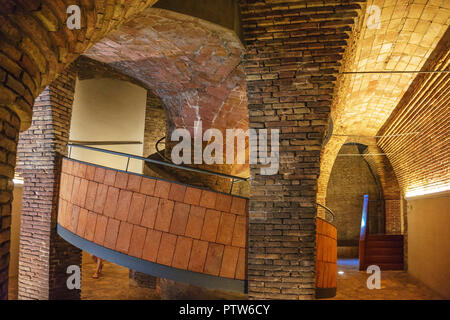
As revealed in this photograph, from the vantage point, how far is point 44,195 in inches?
257

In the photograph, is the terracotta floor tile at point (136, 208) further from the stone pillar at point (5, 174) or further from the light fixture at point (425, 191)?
the light fixture at point (425, 191)

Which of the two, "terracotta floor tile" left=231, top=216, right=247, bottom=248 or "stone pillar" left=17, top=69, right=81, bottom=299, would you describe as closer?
"terracotta floor tile" left=231, top=216, right=247, bottom=248

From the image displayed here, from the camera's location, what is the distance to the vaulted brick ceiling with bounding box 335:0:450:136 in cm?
479

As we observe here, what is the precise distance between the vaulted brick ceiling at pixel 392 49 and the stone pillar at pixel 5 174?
175 inches

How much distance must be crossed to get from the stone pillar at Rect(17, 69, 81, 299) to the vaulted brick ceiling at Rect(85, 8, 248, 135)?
1.47 m

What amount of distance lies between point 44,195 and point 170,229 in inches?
126

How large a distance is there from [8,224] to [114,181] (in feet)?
10.8

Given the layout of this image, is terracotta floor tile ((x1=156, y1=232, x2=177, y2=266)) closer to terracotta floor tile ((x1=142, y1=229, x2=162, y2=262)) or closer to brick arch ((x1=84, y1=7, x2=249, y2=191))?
terracotta floor tile ((x1=142, y1=229, x2=162, y2=262))

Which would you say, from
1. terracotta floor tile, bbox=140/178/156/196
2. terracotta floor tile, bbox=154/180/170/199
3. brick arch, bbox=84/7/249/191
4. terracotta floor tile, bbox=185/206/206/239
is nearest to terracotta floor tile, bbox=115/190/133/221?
terracotta floor tile, bbox=140/178/156/196

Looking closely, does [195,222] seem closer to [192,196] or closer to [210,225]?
[210,225]

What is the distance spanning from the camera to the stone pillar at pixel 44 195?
6.38m

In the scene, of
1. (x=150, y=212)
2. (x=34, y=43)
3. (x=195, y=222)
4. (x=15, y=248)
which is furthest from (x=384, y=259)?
(x=34, y=43)

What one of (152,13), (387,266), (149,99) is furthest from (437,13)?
(149,99)
